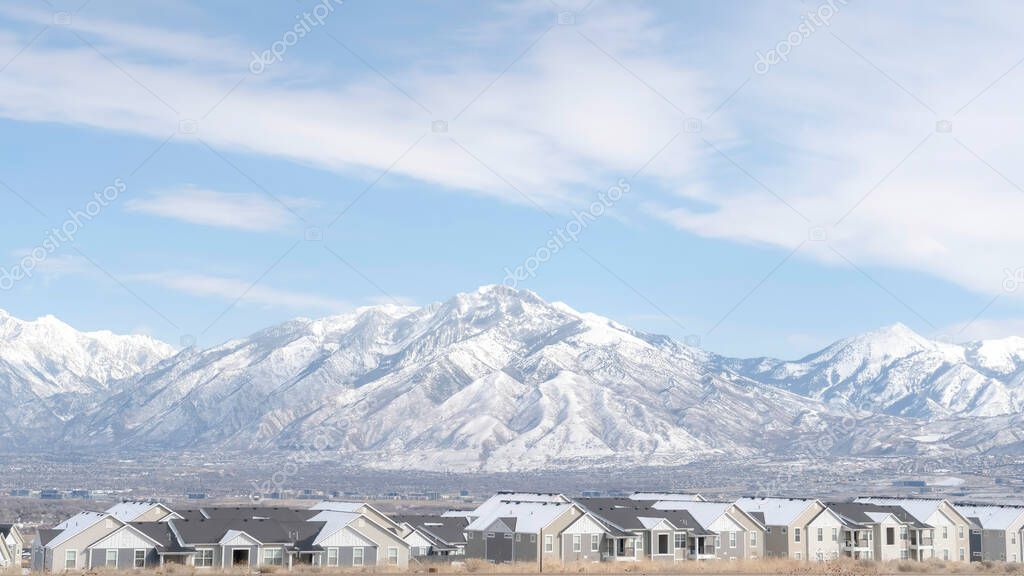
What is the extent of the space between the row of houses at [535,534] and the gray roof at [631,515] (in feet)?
0.49

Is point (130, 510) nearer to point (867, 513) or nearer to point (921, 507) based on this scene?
point (867, 513)

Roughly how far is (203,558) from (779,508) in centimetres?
5123

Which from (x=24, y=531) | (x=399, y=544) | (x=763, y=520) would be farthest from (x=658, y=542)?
(x=24, y=531)

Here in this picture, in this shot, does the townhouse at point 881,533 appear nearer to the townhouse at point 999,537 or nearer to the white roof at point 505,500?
the townhouse at point 999,537

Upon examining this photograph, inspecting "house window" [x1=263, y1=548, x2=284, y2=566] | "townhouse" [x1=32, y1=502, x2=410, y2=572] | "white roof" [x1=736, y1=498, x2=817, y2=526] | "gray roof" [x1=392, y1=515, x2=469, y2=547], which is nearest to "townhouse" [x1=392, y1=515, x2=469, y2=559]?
"gray roof" [x1=392, y1=515, x2=469, y2=547]

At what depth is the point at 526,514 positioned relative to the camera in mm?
102375

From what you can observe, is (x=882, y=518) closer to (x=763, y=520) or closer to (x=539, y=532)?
(x=763, y=520)

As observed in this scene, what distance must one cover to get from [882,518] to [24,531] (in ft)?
432

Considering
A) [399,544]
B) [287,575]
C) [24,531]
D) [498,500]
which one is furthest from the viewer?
[24,531]

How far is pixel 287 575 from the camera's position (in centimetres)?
7950

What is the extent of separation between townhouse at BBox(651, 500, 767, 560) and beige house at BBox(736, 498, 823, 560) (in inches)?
30.2

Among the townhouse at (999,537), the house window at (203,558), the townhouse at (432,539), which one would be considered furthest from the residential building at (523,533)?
the townhouse at (999,537)

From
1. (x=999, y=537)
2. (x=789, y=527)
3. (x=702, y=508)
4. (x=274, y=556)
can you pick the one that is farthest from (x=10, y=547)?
(x=999, y=537)

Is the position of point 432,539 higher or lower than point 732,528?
lower
